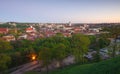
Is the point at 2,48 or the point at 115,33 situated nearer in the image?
the point at 115,33

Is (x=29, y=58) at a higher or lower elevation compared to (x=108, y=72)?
lower

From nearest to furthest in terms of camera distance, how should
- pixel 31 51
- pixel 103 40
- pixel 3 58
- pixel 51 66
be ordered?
pixel 3 58 → pixel 51 66 → pixel 31 51 → pixel 103 40

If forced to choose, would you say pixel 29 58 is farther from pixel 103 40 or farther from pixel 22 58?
pixel 103 40

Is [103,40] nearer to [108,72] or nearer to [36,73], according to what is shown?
[36,73]

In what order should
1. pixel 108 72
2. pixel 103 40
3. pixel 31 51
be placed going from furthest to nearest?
pixel 103 40 < pixel 31 51 < pixel 108 72

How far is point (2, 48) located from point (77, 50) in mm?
13783

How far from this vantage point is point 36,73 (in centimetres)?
2877

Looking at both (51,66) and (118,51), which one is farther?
(118,51)

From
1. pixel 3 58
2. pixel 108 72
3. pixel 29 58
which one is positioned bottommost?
pixel 29 58

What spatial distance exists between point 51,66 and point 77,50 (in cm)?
572

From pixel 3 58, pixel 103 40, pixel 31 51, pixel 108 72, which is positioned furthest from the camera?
pixel 103 40

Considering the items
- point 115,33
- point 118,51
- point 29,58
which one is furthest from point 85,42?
point 29,58

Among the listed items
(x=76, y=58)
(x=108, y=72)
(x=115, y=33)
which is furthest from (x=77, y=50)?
(x=108, y=72)

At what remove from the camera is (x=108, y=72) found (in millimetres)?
13219
